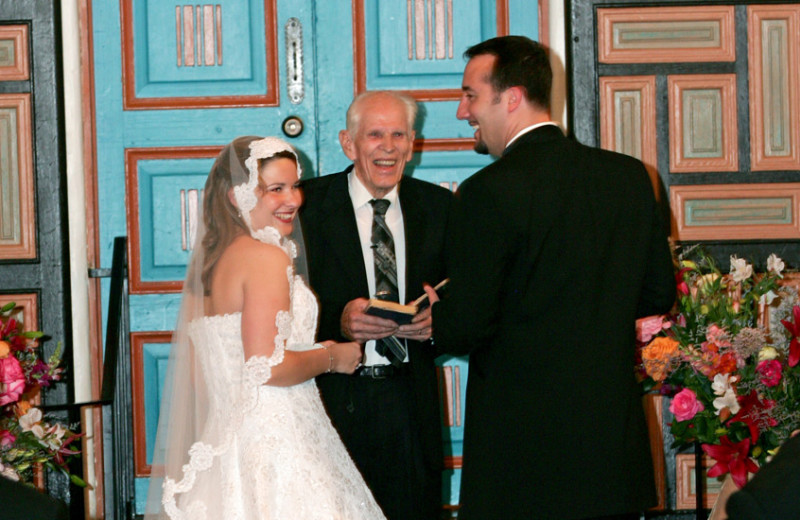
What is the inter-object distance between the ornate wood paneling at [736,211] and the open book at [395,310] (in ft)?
6.21

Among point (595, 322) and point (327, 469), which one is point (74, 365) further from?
point (595, 322)

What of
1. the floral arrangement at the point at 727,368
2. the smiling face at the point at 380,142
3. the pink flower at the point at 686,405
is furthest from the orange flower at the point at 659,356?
the smiling face at the point at 380,142

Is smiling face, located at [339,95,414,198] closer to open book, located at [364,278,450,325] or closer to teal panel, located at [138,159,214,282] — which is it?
open book, located at [364,278,450,325]

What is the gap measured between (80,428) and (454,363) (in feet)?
6.01

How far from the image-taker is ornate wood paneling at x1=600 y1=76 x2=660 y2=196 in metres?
5.08

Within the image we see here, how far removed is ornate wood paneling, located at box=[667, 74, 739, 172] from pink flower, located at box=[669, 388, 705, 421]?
179 cm

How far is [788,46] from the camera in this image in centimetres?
510

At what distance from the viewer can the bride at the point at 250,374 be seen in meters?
3.27

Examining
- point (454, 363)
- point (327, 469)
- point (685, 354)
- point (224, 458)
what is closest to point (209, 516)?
point (224, 458)

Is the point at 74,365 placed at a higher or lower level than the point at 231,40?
lower

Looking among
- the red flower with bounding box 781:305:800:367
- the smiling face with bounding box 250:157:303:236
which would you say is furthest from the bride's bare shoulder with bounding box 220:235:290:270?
the red flower with bounding box 781:305:800:367

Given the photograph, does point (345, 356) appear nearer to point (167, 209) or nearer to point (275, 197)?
point (275, 197)

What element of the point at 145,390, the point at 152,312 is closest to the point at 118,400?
the point at 145,390

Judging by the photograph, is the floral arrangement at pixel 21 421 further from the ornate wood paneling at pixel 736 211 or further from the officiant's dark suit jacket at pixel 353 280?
the ornate wood paneling at pixel 736 211
